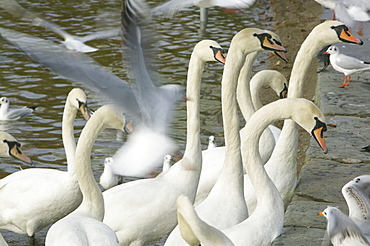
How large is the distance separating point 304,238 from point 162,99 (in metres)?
1.23

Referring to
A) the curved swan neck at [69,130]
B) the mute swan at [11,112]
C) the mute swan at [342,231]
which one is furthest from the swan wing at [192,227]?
the mute swan at [11,112]

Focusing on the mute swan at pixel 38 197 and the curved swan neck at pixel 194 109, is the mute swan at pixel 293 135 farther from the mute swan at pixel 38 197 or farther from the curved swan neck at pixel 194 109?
the mute swan at pixel 38 197

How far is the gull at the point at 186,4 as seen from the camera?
443 cm

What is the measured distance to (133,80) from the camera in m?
4.30

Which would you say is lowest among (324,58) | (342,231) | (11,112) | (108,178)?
(11,112)

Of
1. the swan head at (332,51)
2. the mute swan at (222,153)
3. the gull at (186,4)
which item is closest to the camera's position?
the gull at (186,4)

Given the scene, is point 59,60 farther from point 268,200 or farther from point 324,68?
point 324,68

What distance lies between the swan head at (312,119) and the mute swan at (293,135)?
919 millimetres

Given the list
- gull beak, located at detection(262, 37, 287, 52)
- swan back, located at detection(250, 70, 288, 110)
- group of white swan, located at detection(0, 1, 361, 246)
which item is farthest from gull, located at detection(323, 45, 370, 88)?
gull beak, located at detection(262, 37, 287, 52)

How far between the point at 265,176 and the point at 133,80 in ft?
3.21

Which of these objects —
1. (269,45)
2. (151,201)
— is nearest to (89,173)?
(151,201)

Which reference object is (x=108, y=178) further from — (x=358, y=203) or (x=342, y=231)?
(x=342, y=231)

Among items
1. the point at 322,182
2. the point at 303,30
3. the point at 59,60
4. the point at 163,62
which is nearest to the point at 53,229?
the point at 59,60

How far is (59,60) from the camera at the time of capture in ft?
14.1
